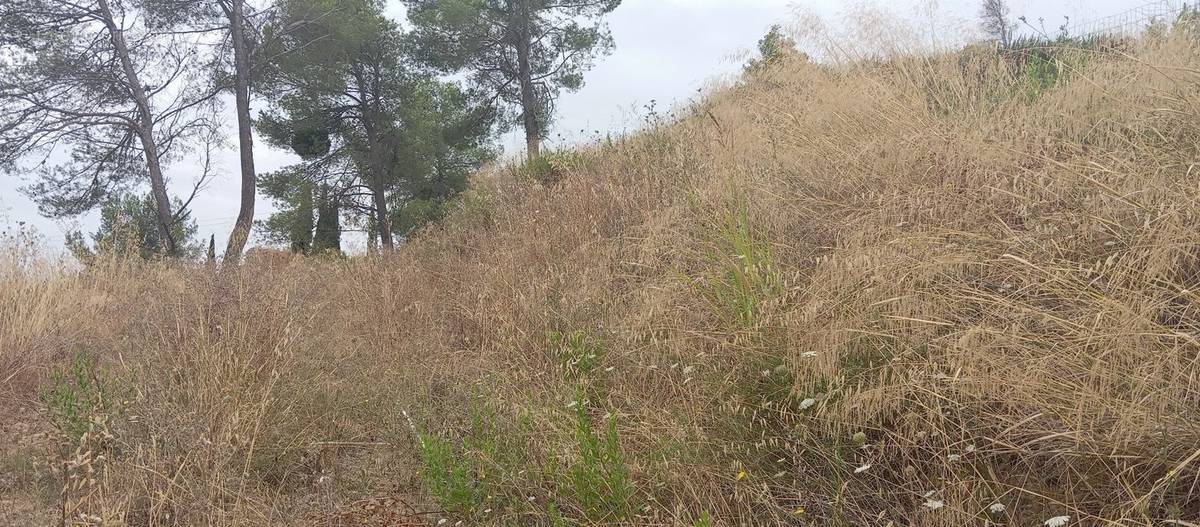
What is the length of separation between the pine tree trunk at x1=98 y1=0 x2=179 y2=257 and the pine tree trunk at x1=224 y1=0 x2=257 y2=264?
1.34 meters

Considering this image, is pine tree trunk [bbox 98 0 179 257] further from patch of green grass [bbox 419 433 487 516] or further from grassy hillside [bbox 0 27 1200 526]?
patch of green grass [bbox 419 433 487 516]

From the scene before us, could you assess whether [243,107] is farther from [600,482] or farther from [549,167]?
[600,482]

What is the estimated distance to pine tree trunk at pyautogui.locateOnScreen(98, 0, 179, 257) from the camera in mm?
13000

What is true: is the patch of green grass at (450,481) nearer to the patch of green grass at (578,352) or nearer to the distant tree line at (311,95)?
the patch of green grass at (578,352)

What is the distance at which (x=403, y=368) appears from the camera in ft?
12.9

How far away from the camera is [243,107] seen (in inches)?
566

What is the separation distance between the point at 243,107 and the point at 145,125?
6.16 ft

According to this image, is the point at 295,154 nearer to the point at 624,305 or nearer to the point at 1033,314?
the point at 624,305

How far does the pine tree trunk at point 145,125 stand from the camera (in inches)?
512

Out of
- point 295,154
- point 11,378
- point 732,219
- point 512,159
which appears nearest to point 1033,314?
point 732,219

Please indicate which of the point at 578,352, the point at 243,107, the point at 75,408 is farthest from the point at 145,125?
the point at 578,352

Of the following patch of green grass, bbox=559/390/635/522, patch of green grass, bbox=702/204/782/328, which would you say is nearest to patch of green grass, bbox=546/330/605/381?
patch of green grass, bbox=702/204/782/328

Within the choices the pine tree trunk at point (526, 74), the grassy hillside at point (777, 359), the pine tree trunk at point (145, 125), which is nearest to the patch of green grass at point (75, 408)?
the grassy hillside at point (777, 359)

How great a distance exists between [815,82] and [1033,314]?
367 centimetres
